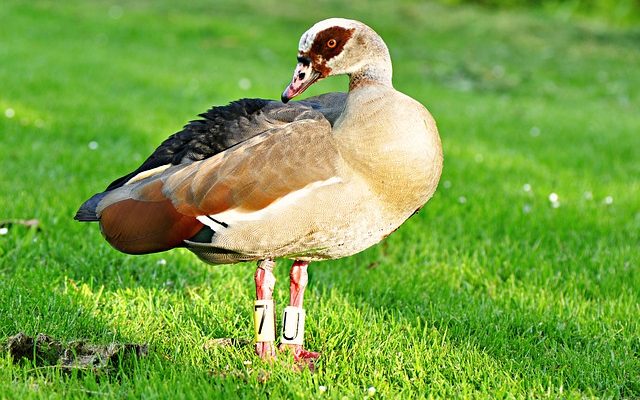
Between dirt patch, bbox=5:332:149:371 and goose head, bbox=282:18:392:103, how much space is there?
122 cm

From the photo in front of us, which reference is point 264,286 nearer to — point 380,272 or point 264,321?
point 264,321

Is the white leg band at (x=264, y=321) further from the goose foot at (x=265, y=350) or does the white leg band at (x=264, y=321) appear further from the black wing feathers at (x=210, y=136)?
the black wing feathers at (x=210, y=136)

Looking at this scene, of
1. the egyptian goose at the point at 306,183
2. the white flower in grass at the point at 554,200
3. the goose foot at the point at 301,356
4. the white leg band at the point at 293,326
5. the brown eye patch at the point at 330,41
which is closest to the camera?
the egyptian goose at the point at 306,183

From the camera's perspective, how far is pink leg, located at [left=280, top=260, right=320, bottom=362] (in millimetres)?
3627

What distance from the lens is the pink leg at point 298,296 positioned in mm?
3627

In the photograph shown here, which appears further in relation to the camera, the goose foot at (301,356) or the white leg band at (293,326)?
the white leg band at (293,326)

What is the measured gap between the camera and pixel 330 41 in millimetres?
3408

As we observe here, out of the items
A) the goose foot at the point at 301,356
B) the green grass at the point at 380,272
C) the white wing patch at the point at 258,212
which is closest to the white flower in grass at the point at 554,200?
the green grass at the point at 380,272

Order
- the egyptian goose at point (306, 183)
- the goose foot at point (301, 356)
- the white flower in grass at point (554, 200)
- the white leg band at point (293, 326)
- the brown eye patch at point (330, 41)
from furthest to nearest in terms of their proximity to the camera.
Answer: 1. the white flower in grass at point (554, 200)
2. the white leg band at point (293, 326)
3. the goose foot at point (301, 356)
4. the brown eye patch at point (330, 41)
5. the egyptian goose at point (306, 183)

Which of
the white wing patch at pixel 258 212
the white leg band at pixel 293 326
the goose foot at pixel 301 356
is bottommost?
the goose foot at pixel 301 356

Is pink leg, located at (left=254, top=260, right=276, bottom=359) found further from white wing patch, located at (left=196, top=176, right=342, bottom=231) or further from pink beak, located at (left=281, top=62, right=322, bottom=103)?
pink beak, located at (left=281, top=62, right=322, bottom=103)

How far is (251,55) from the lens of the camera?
1580 cm

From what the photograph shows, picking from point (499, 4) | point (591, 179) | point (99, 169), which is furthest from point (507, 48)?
point (99, 169)

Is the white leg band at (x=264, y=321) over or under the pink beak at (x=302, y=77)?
under
